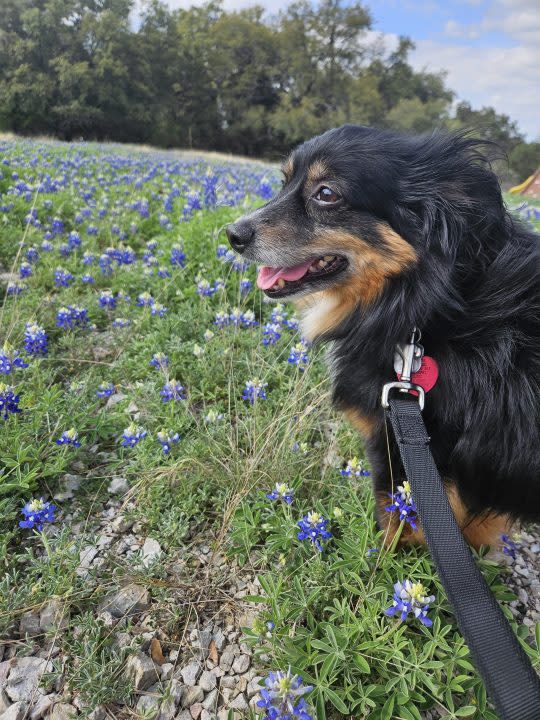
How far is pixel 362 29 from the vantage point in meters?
50.8

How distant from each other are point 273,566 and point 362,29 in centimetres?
6175

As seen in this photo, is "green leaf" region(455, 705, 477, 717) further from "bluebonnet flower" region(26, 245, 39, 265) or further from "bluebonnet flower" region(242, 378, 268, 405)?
"bluebonnet flower" region(26, 245, 39, 265)

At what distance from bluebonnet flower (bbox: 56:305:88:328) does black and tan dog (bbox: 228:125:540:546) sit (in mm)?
1675

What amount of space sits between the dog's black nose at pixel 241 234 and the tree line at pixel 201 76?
27113 mm

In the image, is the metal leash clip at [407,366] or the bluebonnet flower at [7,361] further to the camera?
the bluebonnet flower at [7,361]

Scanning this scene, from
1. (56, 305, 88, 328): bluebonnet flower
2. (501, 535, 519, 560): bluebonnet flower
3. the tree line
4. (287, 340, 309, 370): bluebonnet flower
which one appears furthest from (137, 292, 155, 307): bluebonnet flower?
the tree line

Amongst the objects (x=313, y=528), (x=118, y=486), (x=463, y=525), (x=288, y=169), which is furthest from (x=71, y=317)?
(x=463, y=525)

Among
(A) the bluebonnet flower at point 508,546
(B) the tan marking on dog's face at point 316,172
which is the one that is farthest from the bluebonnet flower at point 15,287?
(A) the bluebonnet flower at point 508,546

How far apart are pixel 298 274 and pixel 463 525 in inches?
52.9

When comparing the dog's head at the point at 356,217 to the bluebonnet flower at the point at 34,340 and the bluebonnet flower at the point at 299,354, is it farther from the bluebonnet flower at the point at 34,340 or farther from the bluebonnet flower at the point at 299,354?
the bluebonnet flower at the point at 34,340

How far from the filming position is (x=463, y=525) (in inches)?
79.2

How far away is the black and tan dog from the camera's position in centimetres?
177

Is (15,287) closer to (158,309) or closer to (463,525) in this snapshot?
(158,309)

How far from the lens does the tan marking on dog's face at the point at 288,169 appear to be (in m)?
2.43
